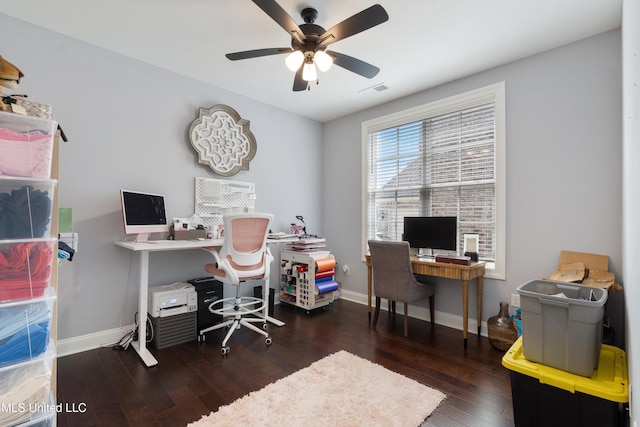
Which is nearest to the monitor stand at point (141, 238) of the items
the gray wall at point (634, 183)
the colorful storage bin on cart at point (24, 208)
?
the colorful storage bin on cart at point (24, 208)

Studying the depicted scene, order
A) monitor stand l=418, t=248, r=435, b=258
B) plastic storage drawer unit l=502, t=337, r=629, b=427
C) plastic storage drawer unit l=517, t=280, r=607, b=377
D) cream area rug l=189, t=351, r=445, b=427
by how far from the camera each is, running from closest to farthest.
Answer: plastic storage drawer unit l=502, t=337, r=629, b=427 < plastic storage drawer unit l=517, t=280, r=607, b=377 < cream area rug l=189, t=351, r=445, b=427 < monitor stand l=418, t=248, r=435, b=258

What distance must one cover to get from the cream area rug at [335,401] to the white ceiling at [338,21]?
8.57ft

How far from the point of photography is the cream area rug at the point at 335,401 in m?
1.59

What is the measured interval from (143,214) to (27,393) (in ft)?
5.77

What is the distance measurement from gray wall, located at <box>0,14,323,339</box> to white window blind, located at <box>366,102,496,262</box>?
2159 millimetres

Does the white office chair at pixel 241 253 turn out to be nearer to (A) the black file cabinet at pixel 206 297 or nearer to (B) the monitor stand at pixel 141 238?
(A) the black file cabinet at pixel 206 297

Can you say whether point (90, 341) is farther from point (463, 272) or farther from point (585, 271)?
point (585, 271)

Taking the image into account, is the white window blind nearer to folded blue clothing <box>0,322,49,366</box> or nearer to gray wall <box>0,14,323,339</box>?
gray wall <box>0,14,323,339</box>

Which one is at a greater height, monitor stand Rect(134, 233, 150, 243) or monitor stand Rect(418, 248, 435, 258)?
monitor stand Rect(134, 233, 150, 243)

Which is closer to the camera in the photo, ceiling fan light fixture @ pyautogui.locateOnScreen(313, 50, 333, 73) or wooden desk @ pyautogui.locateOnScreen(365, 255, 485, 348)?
ceiling fan light fixture @ pyautogui.locateOnScreen(313, 50, 333, 73)

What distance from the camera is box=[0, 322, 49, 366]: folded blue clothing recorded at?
0.98 metres

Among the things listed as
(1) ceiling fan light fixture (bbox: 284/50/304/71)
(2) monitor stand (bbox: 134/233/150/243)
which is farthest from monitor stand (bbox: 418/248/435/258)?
(2) monitor stand (bbox: 134/233/150/243)

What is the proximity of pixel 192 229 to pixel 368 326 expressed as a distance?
2082 mm

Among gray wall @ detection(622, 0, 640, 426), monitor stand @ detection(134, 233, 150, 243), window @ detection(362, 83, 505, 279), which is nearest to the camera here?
gray wall @ detection(622, 0, 640, 426)
